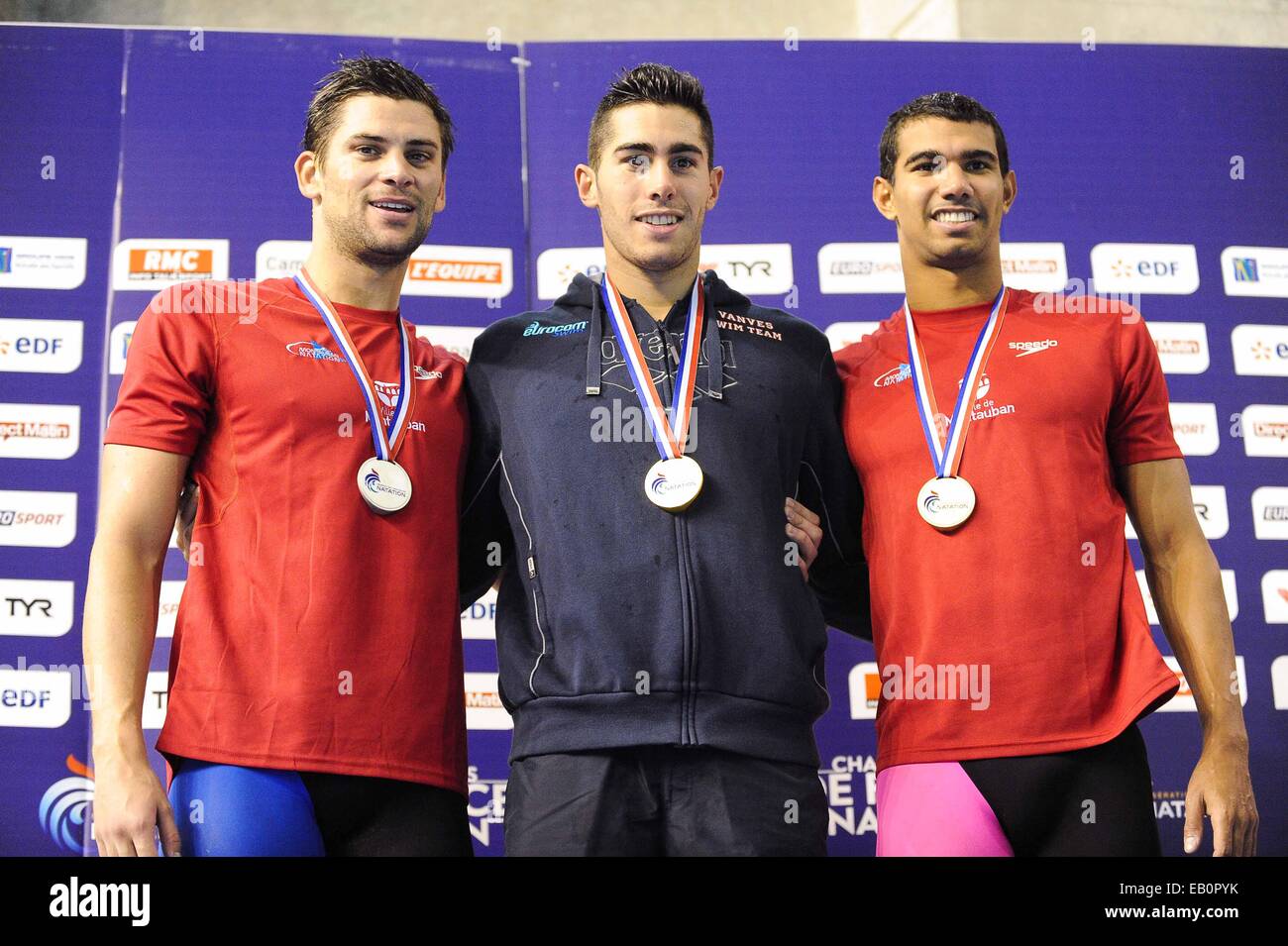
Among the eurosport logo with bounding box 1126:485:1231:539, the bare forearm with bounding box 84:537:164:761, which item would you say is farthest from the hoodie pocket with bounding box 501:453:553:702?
the eurosport logo with bounding box 1126:485:1231:539

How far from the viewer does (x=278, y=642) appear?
2.32m

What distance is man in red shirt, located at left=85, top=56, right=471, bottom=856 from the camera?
88.7 inches

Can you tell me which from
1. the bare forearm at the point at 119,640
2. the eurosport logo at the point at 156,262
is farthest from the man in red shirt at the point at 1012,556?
the eurosport logo at the point at 156,262

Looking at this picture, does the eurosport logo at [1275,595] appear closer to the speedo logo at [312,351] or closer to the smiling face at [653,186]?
the smiling face at [653,186]

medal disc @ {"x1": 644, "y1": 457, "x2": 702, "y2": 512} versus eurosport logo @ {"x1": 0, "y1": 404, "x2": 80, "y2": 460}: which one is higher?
eurosport logo @ {"x1": 0, "y1": 404, "x2": 80, "y2": 460}

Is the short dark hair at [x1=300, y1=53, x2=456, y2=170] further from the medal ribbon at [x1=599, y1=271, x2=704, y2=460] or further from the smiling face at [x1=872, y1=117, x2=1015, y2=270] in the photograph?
the smiling face at [x1=872, y1=117, x2=1015, y2=270]

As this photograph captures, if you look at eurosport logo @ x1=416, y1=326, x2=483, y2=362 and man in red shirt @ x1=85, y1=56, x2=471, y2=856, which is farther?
eurosport logo @ x1=416, y1=326, x2=483, y2=362

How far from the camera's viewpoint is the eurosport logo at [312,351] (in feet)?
8.26

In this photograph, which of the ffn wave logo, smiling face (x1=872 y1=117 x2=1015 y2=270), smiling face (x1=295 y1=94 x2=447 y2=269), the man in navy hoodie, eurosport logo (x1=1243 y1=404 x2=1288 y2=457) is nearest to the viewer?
the man in navy hoodie

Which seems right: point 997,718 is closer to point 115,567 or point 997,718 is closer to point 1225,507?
point 115,567

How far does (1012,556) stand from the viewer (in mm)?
2484

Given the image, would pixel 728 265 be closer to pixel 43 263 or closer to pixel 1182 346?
pixel 1182 346

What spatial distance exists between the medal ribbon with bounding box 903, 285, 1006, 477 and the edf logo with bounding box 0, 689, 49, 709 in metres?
2.52
